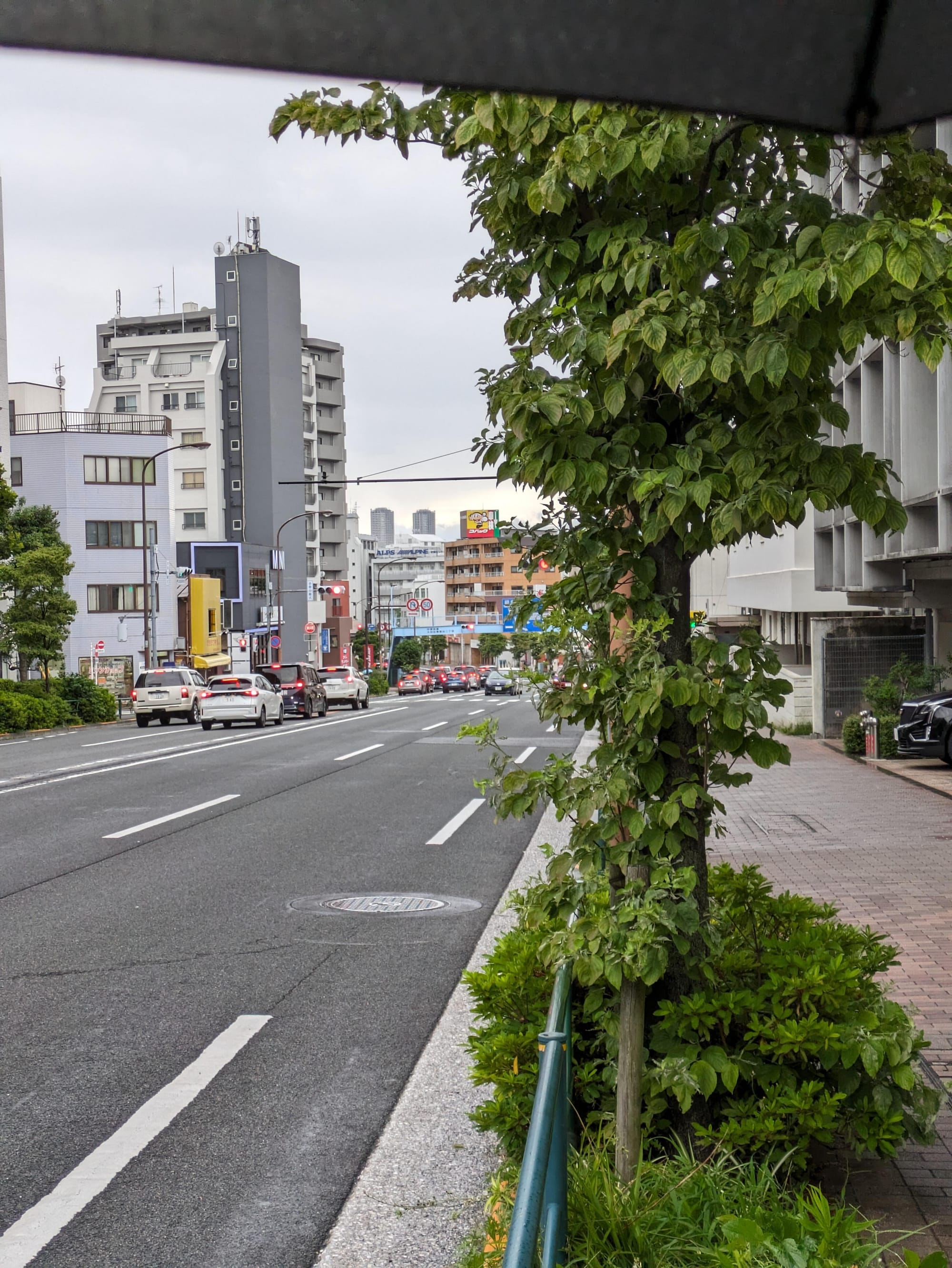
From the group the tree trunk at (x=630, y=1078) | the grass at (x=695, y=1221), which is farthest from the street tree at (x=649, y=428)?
the grass at (x=695, y=1221)

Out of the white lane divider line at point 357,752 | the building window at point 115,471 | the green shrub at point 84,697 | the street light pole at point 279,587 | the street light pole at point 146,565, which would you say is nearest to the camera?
the white lane divider line at point 357,752

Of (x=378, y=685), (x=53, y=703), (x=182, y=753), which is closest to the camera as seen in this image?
(x=182, y=753)

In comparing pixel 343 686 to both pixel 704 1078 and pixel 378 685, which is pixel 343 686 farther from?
pixel 704 1078

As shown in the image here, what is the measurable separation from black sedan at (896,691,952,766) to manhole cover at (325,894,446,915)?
1183cm

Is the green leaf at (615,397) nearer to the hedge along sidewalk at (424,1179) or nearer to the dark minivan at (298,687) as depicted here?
the hedge along sidewalk at (424,1179)

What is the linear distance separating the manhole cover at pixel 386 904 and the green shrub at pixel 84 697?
37.0m

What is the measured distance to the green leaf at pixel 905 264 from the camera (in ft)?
9.20

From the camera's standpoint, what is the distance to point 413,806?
1714 cm

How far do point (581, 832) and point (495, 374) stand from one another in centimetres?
152

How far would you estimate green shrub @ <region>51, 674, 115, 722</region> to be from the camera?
45.4 metres

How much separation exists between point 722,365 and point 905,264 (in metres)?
0.62

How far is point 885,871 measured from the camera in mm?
10836

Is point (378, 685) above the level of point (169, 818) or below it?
below

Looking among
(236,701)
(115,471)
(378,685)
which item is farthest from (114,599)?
(236,701)
